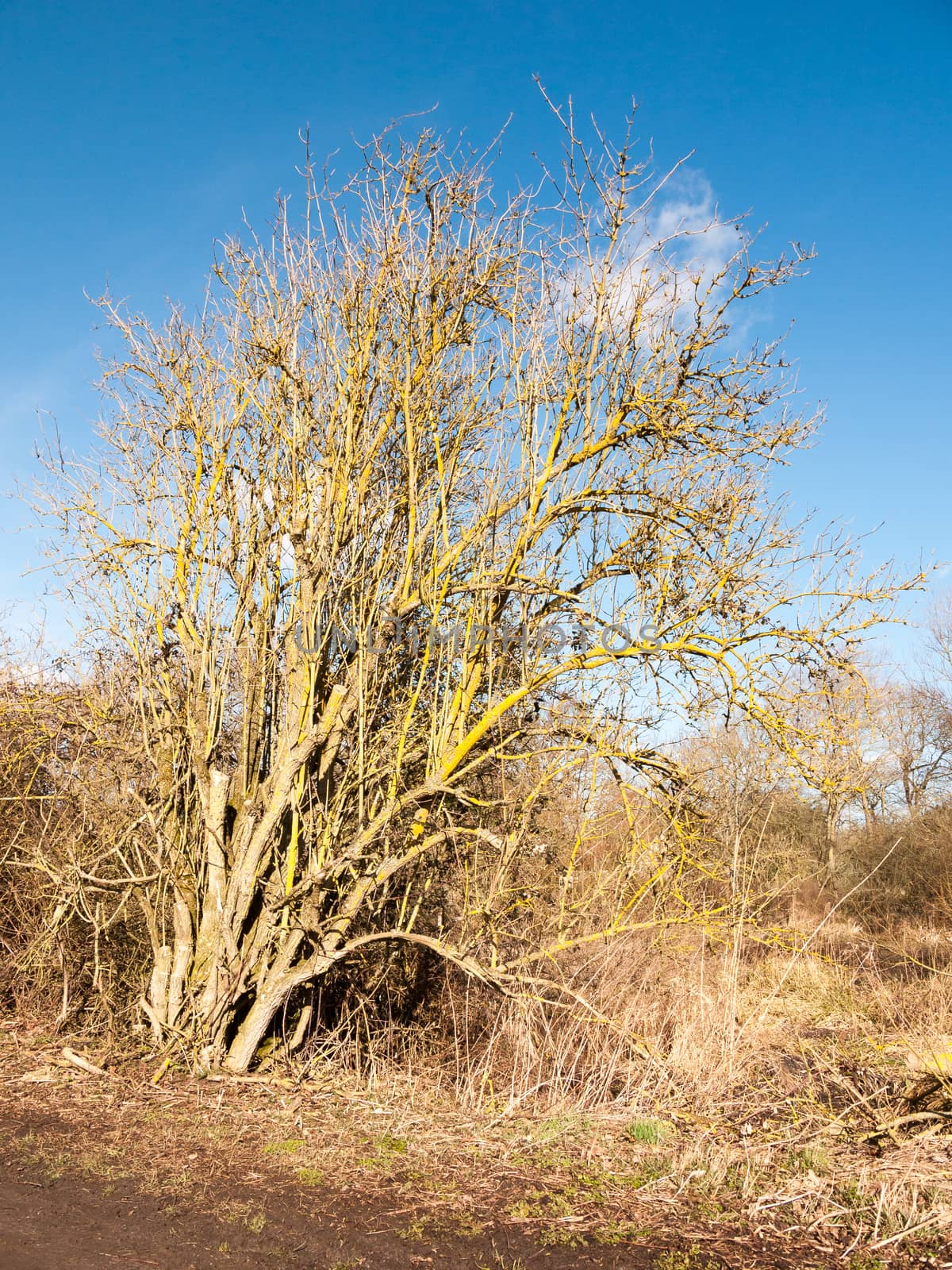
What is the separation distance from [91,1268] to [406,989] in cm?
469

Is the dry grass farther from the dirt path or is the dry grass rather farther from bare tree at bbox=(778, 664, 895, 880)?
bare tree at bbox=(778, 664, 895, 880)

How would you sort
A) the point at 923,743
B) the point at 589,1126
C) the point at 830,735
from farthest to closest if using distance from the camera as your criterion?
the point at 923,743 → the point at 830,735 → the point at 589,1126

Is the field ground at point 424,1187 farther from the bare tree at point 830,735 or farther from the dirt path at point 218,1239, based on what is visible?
the bare tree at point 830,735

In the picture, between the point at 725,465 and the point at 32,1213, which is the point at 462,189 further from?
the point at 32,1213

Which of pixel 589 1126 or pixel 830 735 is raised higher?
pixel 830 735

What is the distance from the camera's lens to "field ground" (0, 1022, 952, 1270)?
3.63m

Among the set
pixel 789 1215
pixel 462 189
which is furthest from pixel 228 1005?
pixel 462 189

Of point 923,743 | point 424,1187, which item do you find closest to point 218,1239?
point 424,1187

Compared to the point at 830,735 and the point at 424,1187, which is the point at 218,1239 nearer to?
the point at 424,1187

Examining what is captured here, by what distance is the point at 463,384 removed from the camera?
7.30m

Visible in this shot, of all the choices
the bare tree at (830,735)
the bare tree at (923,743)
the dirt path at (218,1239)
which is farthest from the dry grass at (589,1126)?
the bare tree at (923,743)

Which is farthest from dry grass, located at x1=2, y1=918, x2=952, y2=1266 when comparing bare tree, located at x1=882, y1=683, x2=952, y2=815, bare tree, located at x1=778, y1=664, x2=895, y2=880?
bare tree, located at x1=882, y1=683, x2=952, y2=815

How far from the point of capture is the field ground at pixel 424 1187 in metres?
3.63

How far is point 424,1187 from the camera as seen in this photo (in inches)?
170
